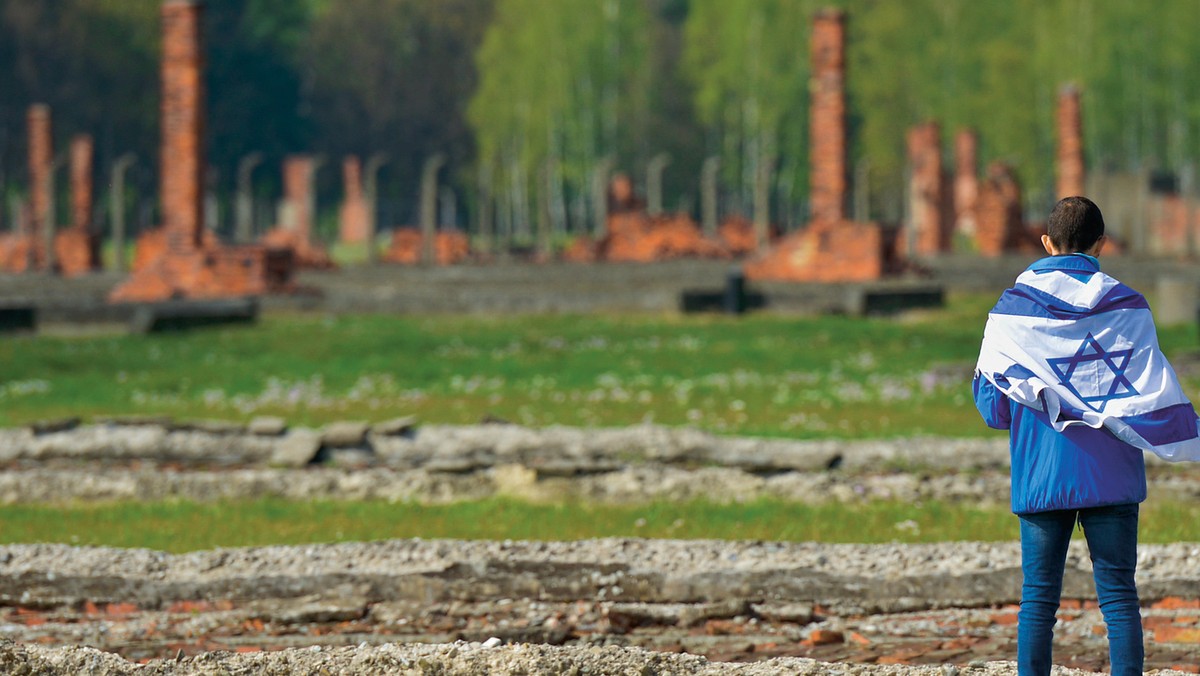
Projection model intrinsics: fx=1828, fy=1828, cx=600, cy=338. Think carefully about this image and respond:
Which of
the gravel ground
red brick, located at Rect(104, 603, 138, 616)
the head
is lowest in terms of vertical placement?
red brick, located at Rect(104, 603, 138, 616)

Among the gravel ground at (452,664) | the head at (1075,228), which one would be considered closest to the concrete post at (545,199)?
the gravel ground at (452,664)

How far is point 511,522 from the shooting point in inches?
317

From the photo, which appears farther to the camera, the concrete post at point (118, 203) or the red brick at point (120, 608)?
the concrete post at point (118, 203)

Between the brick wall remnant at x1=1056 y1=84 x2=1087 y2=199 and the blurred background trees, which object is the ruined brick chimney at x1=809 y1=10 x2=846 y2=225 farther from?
the blurred background trees

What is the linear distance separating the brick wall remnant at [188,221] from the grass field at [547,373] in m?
2.65

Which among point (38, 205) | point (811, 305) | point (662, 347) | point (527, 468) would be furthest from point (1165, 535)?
point (38, 205)

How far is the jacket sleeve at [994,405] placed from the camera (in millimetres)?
4465

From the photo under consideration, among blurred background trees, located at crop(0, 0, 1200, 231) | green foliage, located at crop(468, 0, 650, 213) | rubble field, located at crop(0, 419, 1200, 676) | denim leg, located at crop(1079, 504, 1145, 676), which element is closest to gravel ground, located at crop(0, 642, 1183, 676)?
rubble field, located at crop(0, 419, 1200, 676)

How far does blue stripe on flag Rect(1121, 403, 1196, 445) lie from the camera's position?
4328 millimetres

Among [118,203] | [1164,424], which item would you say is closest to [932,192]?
[118,203]

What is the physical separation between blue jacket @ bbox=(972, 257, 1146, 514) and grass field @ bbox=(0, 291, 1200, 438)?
6.34 meters

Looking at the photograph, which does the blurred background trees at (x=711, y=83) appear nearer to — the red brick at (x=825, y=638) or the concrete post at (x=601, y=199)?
the concrete post at (x=601, y=199)

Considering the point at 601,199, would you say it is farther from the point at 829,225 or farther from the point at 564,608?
the point at 564,608

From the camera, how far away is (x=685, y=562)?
667cm
